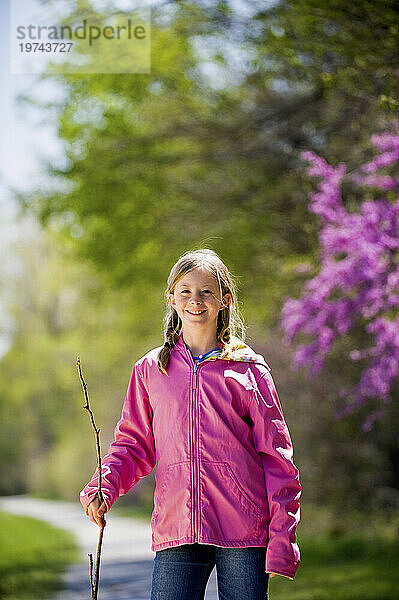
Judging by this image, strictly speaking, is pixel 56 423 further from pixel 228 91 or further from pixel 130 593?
pixel 130 593

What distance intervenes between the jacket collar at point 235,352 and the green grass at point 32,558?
14.9 ft

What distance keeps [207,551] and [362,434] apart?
261 inches

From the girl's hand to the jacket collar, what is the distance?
42 cm

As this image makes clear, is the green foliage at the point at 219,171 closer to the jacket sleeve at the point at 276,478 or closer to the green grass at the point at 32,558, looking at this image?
the green grass at the point at 32,558

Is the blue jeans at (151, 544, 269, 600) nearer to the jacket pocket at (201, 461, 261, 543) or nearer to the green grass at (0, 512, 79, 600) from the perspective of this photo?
the jacket pocket at (201, 461, 261, 543)

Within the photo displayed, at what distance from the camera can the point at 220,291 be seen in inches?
99.4

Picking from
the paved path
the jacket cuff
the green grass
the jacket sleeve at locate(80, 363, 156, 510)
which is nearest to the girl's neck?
the jacket sleeve at locate(80, 363, 156, 510)

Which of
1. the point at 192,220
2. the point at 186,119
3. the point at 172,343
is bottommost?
the point at 172,343

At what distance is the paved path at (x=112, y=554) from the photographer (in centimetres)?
646

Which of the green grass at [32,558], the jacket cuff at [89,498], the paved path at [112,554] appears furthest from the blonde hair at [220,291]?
the green grass at [32,558]

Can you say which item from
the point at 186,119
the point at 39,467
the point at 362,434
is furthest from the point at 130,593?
the point at 39,467

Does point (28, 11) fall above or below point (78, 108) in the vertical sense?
below

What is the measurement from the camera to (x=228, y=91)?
8.78m

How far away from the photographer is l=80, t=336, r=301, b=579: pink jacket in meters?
2.33
